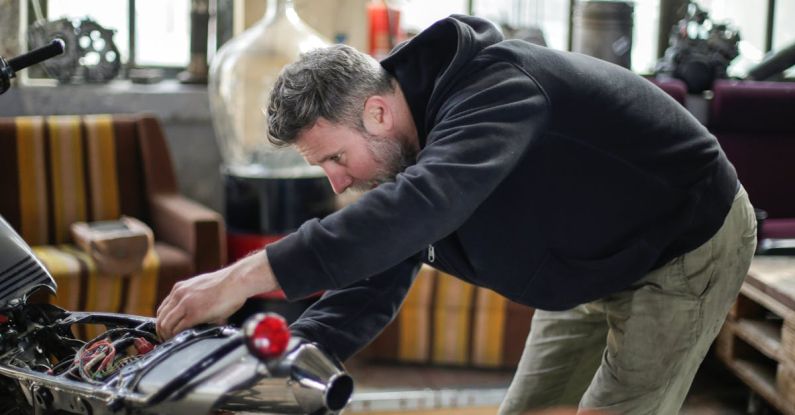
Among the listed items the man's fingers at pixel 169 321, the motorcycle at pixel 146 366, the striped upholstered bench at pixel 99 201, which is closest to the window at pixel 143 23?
the striped upholstered bench at pixel 99 201

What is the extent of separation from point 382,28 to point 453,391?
1561 millimetres

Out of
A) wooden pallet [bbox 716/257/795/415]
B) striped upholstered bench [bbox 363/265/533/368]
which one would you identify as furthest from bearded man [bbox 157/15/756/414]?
striped upholstered bench [bbox 363/265/533/368]

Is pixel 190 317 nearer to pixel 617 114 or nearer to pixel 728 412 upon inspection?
pixel 617 114

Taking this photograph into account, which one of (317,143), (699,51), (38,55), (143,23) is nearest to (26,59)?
(38,55)

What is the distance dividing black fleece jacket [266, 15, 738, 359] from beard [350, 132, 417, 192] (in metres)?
0.04

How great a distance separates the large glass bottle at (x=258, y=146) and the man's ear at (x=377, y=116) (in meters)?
1.84

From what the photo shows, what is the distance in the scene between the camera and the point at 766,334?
108 inches

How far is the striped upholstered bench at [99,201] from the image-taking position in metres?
3.07

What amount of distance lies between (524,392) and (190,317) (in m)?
0.73

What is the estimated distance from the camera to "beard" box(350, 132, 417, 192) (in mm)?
1399

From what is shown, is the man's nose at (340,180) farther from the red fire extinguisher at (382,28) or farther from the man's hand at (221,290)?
the red fire extinguisher at (382,28)

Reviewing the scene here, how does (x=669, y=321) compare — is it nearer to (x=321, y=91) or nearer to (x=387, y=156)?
(x=387, y=156)

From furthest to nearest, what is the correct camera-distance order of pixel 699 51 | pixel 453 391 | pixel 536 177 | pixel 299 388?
pixel 699 51 < pixel 453 391 < pixel 536 177 < pixel 299 388

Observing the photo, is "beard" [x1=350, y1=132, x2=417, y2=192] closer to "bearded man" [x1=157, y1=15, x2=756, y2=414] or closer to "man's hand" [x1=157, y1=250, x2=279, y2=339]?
"bearded man" [x1=157, y1=15, x2=756, y2=414]
